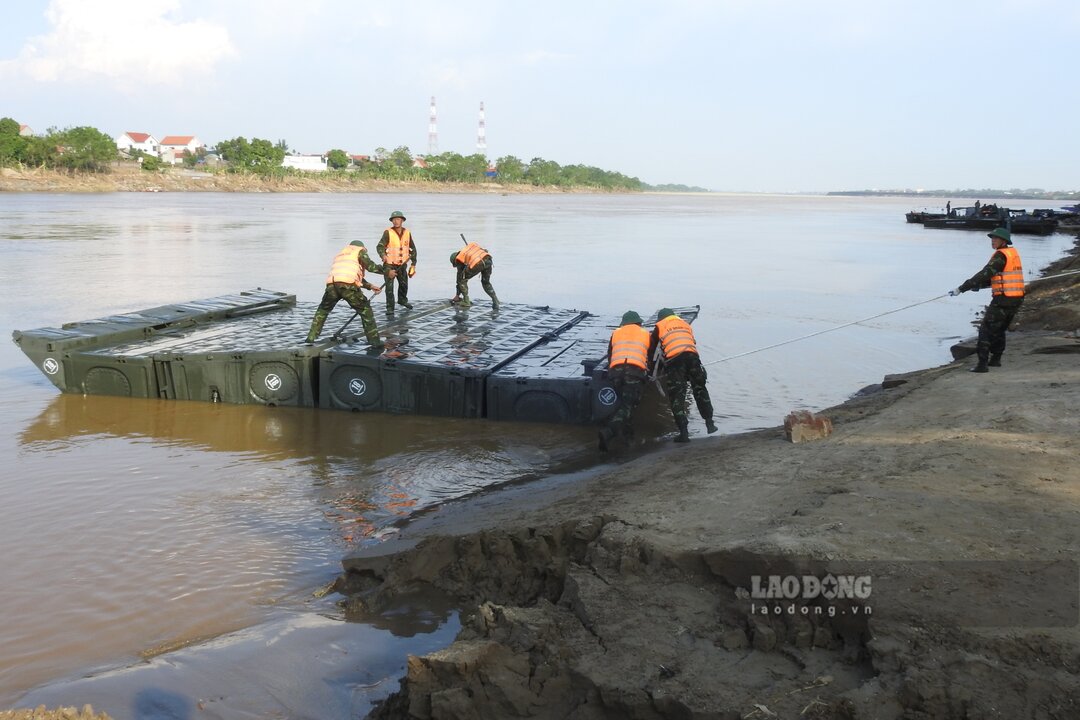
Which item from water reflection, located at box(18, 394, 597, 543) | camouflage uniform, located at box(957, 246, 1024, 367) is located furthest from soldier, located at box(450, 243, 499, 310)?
camouflage uniform, located at box(957, 246, 1024, 367)

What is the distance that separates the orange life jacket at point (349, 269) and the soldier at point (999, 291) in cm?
708

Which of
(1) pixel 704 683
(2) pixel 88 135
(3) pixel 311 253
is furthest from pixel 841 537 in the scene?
(2) pixel 88 135

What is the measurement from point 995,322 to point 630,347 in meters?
4.50

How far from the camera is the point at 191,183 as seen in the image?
9119cm

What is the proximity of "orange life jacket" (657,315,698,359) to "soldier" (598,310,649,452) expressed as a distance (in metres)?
0.20

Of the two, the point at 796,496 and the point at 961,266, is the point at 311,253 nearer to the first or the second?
the point at 961,266

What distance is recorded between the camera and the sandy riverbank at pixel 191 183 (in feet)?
248

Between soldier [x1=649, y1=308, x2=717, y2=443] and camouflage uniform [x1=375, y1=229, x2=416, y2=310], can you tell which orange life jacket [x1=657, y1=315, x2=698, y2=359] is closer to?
soldier [x1=649, y1=308, x2=717, y2=443]

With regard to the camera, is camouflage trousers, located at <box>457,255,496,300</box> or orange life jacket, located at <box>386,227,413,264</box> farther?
camouflage trousers, located at <box>457,255,496,300</box>

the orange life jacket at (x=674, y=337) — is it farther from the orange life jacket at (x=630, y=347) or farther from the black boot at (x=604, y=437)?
the black boot at (x=604, y=437)

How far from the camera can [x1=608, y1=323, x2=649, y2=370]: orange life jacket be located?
8.82 meters

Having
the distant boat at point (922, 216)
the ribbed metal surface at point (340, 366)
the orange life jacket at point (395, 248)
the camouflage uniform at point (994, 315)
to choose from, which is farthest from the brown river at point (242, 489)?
the distant boat at point (922, 216)

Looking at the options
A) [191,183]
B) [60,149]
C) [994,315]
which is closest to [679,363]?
[994,315]

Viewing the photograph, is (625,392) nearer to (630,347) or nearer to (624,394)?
(624,394)
